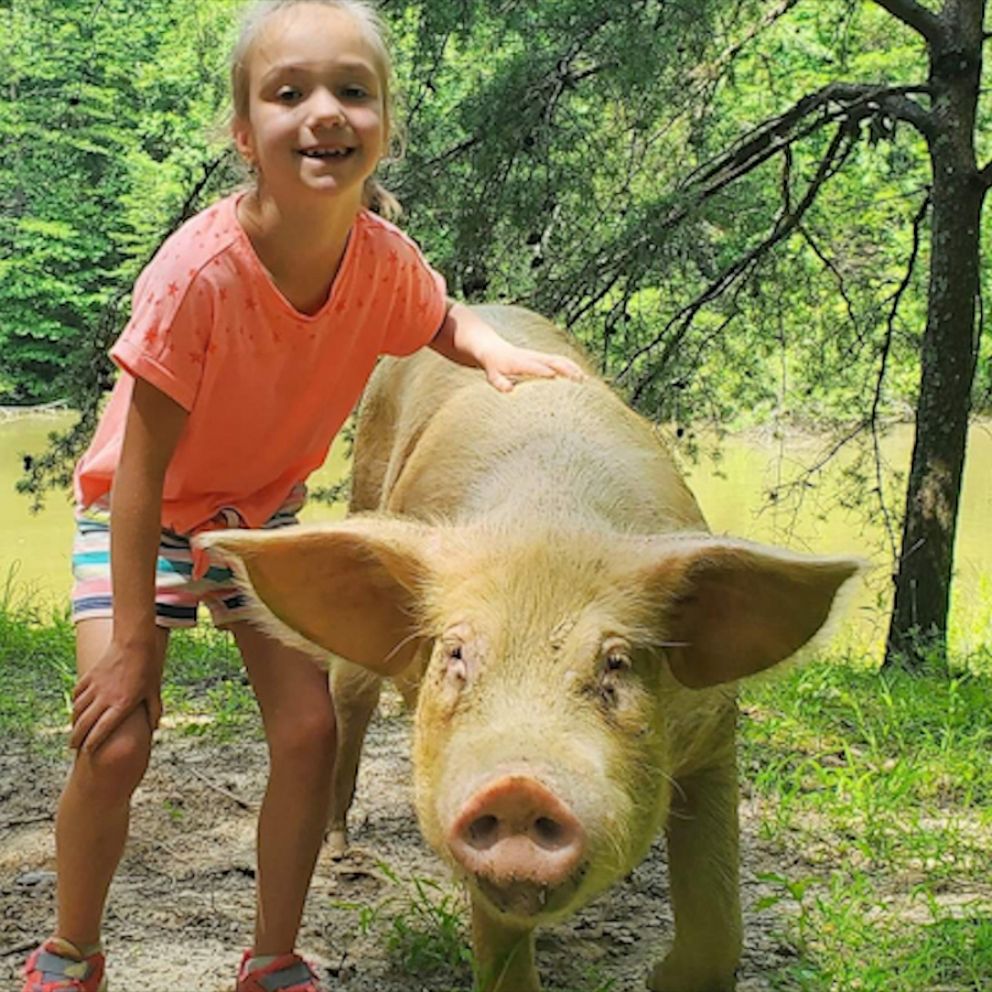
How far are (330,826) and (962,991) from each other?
65.9 inches

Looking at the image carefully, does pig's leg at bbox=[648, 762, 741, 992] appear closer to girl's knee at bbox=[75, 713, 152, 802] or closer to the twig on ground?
girl's knee at bbox=[75, 713, 152, 802]

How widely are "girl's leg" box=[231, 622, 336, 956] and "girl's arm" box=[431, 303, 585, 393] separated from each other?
75cm

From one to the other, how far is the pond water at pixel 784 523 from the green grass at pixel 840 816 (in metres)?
1.41

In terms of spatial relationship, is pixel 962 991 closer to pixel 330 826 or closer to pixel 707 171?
pixel 330 826

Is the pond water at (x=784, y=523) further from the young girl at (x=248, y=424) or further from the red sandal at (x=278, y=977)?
the red sandal at (x=278, y=977)

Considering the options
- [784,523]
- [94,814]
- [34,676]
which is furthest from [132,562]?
[784,523]

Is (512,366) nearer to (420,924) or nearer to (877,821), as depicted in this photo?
(420,924)

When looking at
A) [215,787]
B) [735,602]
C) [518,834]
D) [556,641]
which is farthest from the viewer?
[215,787]

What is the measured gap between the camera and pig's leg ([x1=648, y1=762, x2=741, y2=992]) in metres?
2.81

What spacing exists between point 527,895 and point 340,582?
80 cm

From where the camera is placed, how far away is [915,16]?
5730 mm

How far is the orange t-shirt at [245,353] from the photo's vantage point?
2592mm

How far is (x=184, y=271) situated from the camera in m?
2.61

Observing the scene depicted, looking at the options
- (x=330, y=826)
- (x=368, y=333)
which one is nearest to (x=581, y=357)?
(x=368, y=333)
